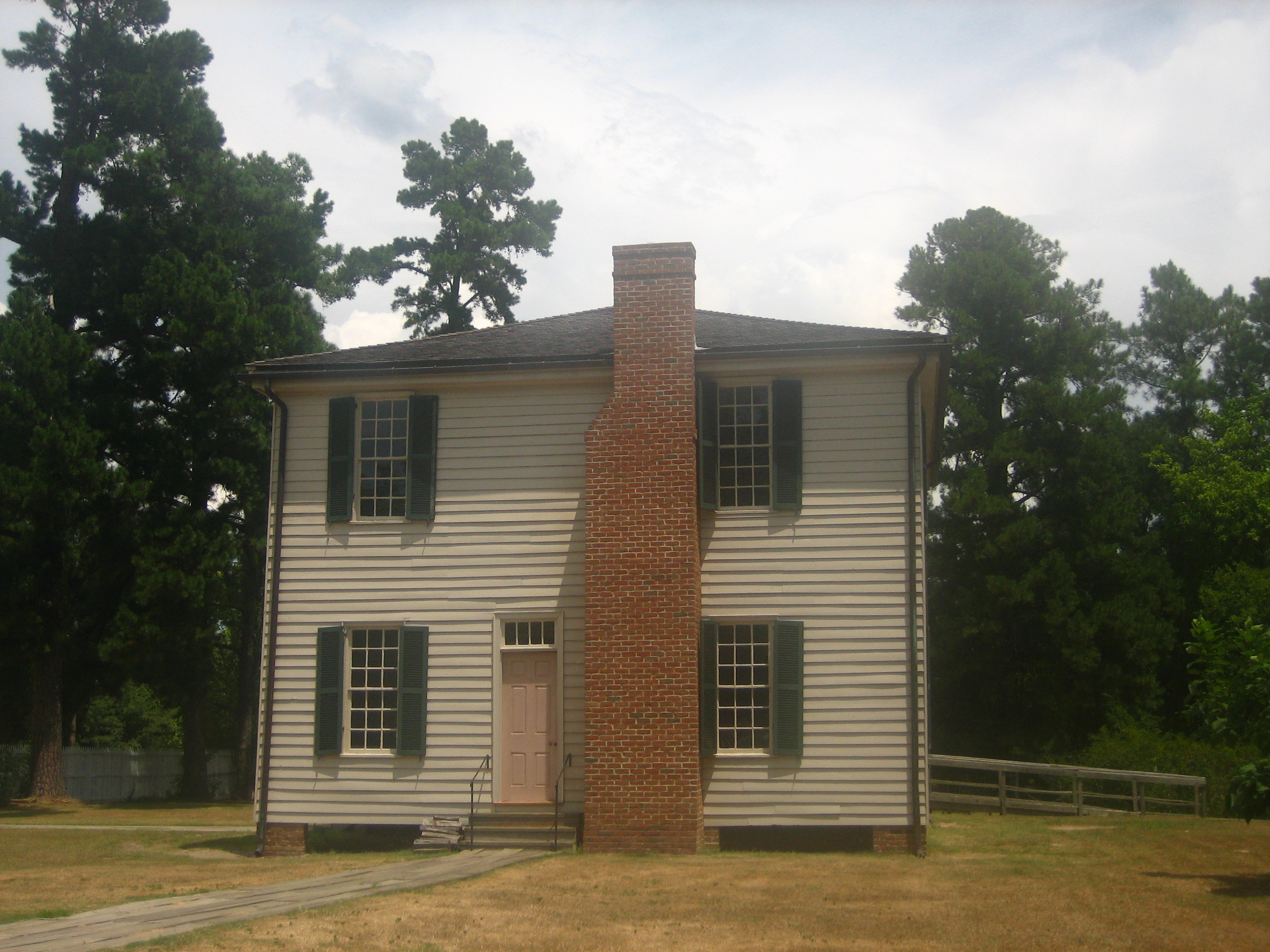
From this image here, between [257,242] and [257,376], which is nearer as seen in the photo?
[257,376]

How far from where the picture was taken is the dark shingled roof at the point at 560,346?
15602mm

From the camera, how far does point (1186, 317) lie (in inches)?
1674

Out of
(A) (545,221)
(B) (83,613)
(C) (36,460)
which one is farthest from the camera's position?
(A) (545,221)

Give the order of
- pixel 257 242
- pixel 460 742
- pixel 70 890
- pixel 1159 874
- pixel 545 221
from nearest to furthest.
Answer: pixel 70 890
pixel 1159 874
pixel 460 742
pixel 257 242
pixel 545 221

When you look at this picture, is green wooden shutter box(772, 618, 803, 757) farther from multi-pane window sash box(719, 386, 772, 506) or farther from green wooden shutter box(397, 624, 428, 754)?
green wooden shutter box(397, 624, 428, 754)

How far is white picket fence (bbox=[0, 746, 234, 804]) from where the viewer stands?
30.3 metres

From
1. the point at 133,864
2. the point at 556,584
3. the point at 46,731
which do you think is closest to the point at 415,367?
the point at 556,584

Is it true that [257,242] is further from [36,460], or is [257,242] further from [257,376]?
[257,376]

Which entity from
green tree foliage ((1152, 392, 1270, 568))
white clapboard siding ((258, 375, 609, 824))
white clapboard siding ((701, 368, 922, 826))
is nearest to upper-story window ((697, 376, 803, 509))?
white clapboard siding ((701, 368, 922, 826))

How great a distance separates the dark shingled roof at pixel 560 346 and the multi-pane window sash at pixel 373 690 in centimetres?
354

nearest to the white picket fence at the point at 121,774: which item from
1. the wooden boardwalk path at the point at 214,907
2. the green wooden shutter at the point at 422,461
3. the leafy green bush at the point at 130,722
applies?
the leafy green bush at the point at 130,722

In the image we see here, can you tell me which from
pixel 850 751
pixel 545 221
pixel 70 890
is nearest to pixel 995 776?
pixel 850 751

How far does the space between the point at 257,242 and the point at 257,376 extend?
15068 mm

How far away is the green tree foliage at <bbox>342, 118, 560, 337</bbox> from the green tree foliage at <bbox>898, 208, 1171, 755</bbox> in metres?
A: 13.6
